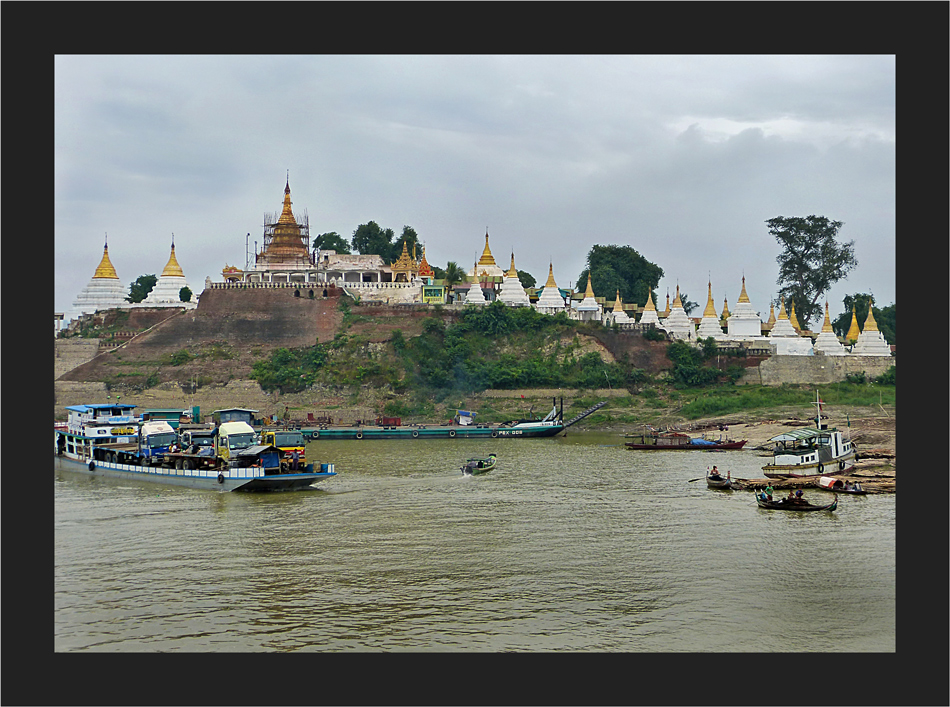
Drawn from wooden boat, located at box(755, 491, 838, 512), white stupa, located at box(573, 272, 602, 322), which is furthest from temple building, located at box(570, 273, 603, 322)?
wooden boat, located at box(755, 491, 838, 512)

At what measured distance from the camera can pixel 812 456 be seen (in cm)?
3058

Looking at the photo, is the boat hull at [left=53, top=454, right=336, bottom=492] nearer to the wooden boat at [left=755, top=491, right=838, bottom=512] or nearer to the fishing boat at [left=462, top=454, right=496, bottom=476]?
the fishing boat at [left=462, top=454, right=496, bottom=476]

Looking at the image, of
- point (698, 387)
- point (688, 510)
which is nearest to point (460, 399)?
point (698, 387)

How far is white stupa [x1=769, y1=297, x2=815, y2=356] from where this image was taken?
53531 millimetres

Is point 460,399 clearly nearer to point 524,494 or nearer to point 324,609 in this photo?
point 524,494

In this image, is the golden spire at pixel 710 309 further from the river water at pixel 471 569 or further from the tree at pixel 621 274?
the river water at pixel 471 569

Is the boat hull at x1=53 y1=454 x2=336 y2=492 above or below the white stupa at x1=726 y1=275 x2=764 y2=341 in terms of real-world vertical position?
below

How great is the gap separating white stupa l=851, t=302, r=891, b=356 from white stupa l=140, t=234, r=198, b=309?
3596cm

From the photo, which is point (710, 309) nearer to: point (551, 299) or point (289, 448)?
point (551, 299)

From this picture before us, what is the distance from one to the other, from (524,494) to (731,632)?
12.4 m

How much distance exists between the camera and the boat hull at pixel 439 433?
148 ft

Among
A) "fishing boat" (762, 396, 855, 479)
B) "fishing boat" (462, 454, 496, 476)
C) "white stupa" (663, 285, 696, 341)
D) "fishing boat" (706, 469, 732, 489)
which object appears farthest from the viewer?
"white stupa" (663, 285, 696, 341)

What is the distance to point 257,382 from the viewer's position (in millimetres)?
52750

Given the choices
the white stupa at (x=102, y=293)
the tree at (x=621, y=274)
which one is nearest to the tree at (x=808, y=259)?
the tree at (x=621, y=274)
